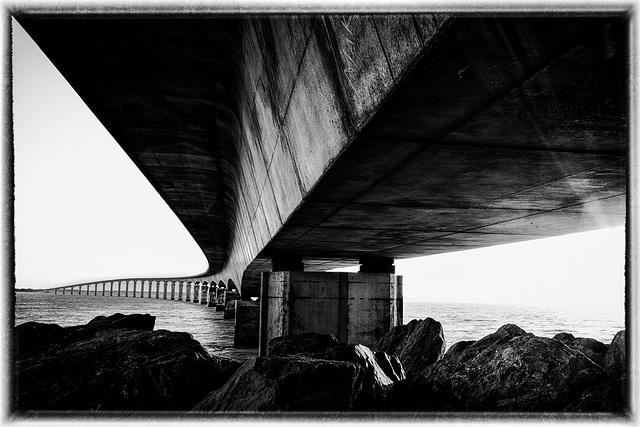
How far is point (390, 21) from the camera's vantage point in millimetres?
4273

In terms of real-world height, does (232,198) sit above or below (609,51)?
above

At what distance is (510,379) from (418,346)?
253 inches

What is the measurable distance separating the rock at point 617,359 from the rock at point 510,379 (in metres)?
0.63

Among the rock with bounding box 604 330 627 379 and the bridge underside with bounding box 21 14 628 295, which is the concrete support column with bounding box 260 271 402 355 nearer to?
the bridge underside with bounding box 21 14 628 295

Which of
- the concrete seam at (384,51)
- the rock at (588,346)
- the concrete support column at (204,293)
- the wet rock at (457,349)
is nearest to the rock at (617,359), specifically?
the rock at (588,346)

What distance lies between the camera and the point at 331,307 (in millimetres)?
18281

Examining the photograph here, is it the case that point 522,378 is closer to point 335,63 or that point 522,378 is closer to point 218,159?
point 335,63

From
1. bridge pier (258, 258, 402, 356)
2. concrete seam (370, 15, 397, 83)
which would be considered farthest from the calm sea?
concrete seam (370, 15, 397, 83)

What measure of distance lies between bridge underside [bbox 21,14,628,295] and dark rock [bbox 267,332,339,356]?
2.32 metres

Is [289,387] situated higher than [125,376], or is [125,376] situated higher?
[289,387]

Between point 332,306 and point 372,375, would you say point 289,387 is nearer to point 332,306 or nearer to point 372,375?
point 372,375

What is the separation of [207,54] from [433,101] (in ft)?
19.3

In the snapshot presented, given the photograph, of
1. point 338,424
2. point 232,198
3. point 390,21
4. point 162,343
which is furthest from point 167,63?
point 232,198

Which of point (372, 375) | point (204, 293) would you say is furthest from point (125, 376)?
point (204, 293)
